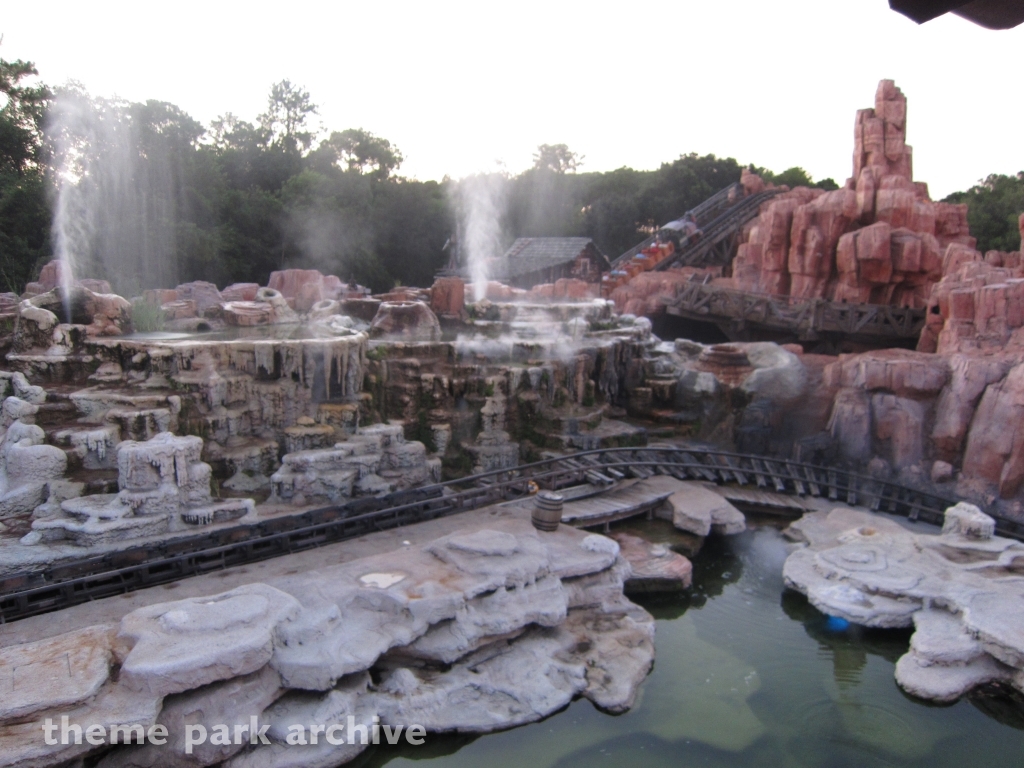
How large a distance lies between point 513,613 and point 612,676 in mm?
1226

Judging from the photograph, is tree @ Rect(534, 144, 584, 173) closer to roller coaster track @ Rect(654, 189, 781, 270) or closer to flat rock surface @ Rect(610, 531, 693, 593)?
roller coaster track @ Rect(654, 189, 781, 270)

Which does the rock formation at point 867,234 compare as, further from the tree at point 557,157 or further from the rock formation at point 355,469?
the tree at point 557,157

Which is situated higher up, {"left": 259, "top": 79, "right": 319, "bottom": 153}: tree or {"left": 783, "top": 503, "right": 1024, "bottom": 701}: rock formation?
{"left": 259, "top": 79, "right": 319, "bottom": 153}: tree

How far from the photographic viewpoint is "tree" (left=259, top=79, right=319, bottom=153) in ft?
119

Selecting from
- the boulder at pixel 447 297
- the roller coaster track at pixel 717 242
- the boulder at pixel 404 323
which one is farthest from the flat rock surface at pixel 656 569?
the roller coaster track at pixel 717 242

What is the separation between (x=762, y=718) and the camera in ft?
24.8

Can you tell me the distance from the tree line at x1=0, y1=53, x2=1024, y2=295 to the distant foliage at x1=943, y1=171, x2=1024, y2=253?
0.07 meters

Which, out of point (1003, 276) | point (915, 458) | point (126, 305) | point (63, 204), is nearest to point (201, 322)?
point (126, 305)

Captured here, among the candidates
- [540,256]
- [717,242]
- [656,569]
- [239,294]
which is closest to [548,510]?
[656,569]

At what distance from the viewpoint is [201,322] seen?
15219mm

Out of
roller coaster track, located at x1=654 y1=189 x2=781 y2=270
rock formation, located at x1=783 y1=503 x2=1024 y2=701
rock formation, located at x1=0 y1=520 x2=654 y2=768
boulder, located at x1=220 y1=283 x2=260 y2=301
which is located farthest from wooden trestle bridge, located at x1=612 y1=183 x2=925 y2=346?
rock formation, located at x1=0 y1=520 x2=654 y2=768

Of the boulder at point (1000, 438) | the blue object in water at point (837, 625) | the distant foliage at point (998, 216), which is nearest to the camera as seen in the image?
the blue object in water at point (837, 625)

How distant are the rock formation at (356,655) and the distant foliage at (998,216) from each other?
23.8 m

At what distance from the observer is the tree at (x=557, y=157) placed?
4694 cm
